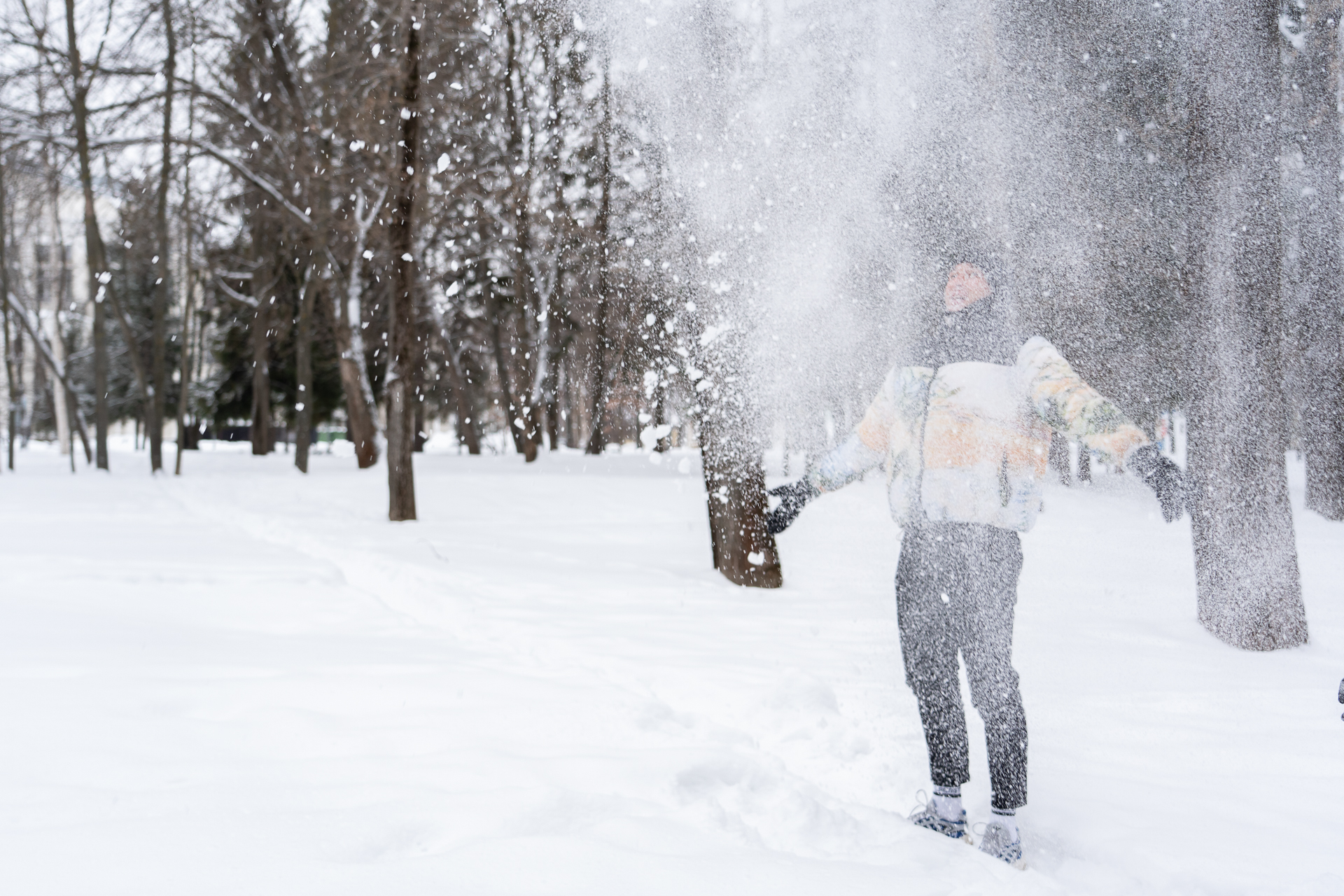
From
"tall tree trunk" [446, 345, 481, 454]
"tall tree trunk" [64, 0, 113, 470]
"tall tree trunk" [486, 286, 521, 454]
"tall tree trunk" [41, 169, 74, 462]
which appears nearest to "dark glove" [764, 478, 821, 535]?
"tall tree trunk" [64, 0, 113, 470]

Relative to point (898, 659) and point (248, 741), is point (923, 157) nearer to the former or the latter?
point (898, 659)

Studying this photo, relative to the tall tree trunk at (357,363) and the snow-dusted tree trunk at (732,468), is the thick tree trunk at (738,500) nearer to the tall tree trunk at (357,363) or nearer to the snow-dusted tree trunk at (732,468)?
the snow-dusted tree trunk at (732,468)

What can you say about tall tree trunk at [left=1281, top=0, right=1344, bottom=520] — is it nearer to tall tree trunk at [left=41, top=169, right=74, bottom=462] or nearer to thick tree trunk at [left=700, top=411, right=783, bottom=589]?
thick tree trunk at [left=700, top=411, right=783, bottom=589]

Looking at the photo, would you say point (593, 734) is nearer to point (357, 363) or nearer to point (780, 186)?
point (780, 186)

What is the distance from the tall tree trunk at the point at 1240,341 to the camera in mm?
4996

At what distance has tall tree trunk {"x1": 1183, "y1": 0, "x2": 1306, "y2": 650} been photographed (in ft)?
16.4

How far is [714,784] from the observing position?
2994 millimetres

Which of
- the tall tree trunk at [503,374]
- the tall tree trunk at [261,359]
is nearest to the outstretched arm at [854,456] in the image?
the tall tree trunk at [503,374]

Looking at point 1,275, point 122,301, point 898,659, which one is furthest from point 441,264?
point 122,301

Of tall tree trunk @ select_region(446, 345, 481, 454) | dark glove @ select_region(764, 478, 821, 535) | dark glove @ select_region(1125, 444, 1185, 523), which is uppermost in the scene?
tall tree trunk @ select_region(446, 345, 481, 454)

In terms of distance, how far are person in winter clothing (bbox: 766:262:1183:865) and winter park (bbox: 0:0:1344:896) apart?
0.04 ft

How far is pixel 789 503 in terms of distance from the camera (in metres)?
3.02

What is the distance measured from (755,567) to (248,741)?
4203mm

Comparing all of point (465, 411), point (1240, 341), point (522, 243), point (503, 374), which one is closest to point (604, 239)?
point (522, 243)
